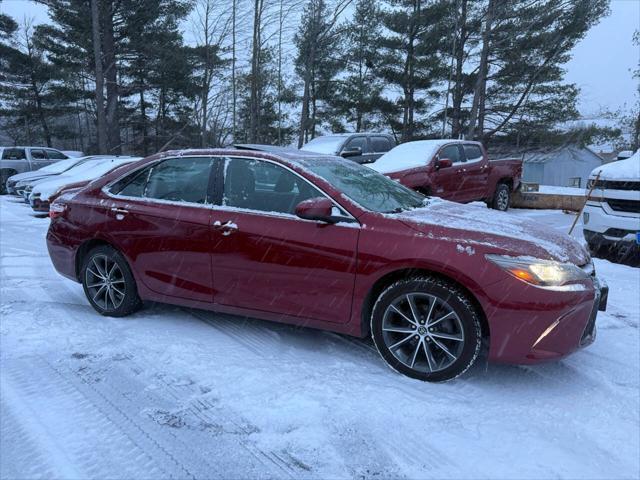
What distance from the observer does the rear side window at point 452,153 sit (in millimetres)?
9994

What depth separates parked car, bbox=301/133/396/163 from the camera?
12508 millimetres

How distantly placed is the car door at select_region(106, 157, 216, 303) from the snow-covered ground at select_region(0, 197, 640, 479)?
46 cm

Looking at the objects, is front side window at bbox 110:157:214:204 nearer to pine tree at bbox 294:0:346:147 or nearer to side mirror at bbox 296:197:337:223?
side mirror at bbox 296:197:337:223

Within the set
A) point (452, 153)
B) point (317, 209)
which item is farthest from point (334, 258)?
point (452, 153)

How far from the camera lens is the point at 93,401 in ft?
9.72

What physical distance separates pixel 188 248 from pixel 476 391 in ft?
7.98

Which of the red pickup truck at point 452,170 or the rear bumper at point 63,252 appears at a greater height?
the red pickup truck at point 452,170

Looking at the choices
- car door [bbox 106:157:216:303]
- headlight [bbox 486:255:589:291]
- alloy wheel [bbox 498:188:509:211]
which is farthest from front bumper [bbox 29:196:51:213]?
headlight [bbox 486:255:589:291]

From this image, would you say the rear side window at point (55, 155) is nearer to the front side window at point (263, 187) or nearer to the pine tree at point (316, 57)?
the pine tree at point (316, 57)

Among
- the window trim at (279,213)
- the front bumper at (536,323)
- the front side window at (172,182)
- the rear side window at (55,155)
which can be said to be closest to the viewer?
the front bumper at (536,323)

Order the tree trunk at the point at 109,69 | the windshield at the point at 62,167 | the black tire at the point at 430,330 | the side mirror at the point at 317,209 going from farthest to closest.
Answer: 1. the tree trunk at the point at 109,69
2. the windshield at the point at 62,167
3. the side mirror at the point at 317,209
4. the black tire at the point at 430,330

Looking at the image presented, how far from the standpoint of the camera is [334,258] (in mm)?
3379

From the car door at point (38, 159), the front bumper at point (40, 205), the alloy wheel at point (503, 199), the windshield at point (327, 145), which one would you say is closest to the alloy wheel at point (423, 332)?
the alloy wheel at point (503, 199)

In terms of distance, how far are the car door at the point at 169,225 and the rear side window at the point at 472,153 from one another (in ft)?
25.9
